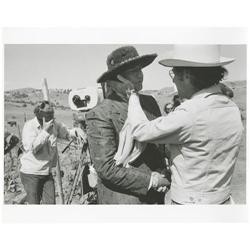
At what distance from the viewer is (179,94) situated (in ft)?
12.3

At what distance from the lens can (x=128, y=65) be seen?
3713 mm

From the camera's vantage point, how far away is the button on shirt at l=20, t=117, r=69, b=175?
12.9 feet

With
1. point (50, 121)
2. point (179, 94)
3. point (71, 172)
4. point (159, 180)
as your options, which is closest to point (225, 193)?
point (159, 180)

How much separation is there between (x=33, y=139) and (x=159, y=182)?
1169mm

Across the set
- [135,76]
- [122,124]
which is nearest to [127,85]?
[135,76]

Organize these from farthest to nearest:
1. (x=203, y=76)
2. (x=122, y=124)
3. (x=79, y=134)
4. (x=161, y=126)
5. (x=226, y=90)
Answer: (x=79, y=134), (x=226, y=90), (x=122, y=124), (x=203, y=76), (x=161, y=126)

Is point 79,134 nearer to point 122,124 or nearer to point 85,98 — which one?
point 85,98

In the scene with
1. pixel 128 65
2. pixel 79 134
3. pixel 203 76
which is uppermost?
pixel 128 65

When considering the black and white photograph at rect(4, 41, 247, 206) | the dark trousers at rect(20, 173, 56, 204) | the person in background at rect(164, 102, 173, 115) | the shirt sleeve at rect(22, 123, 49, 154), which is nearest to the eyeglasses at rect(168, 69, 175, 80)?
the black and white photograph at rect(4, 41, 247, 206)

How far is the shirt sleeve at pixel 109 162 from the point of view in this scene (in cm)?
367

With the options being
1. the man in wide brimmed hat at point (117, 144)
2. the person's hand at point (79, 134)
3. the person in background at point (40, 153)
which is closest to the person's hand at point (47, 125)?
the person in background at point (40, 153)

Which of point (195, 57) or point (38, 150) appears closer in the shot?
point (195, 57)

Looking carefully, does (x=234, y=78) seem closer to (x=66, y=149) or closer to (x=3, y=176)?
(x=66, y=149)
